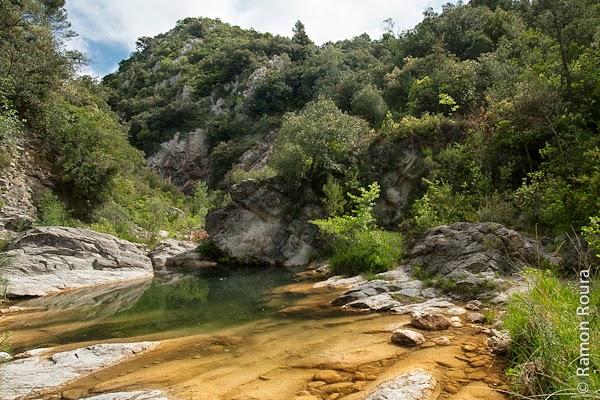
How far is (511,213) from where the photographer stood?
1535 cm

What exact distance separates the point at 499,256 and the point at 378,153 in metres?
13.8

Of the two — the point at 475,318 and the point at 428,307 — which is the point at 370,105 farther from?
the point at 475,318

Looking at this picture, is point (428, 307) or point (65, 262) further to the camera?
point (65, 262)

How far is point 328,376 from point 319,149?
20.0 m

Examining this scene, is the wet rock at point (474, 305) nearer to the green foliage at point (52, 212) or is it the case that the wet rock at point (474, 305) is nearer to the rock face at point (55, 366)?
the rock face at point (55, 366)

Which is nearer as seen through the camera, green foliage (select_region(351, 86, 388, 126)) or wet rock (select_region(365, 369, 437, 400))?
wet rock (select_region(365, 369, 437, 400))

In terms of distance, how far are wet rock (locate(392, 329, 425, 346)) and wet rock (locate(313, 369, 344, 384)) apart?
165 centimetres

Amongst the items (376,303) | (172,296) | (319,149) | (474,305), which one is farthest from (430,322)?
(319,149)

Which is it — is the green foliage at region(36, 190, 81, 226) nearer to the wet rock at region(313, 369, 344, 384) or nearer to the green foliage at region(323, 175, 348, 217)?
the green foliage at region(323, 175, 348, 217)

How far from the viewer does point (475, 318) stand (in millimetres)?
8234

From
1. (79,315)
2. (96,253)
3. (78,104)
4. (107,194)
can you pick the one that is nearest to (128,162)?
(107,194)

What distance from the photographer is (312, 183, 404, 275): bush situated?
49.7ft

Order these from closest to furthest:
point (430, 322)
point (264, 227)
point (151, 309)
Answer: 1. point (430, 322)
2. point (151, 309)
3. point (264, 227)

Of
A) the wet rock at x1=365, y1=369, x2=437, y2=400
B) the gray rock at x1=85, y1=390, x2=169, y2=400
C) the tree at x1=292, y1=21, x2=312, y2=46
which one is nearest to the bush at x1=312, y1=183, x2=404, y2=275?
the wet rock at x1=365, y1=369, x2=437, y2=400
